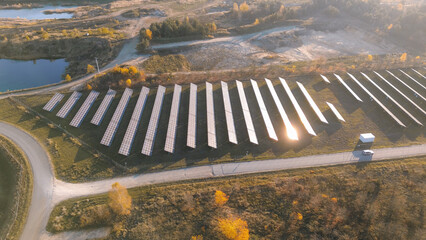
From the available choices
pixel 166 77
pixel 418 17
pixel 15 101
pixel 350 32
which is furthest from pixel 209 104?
pixel 418 17

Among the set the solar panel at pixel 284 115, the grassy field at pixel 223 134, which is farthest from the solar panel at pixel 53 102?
the solar panel at pixel 284 115

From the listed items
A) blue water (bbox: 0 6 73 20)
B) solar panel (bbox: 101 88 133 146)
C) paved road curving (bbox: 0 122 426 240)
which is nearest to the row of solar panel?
solar panel (bbox: 101 88 133 146)

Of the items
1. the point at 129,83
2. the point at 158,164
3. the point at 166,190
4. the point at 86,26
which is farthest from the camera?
the point at 86,26

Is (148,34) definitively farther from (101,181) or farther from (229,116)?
(101,181)

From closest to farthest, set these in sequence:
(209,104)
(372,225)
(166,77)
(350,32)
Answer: (372,225) < (209,104) < (166,77) < (350,32)

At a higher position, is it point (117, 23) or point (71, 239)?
point (117, 23)

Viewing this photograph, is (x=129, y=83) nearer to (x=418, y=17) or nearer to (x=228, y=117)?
(x=228, y=117)

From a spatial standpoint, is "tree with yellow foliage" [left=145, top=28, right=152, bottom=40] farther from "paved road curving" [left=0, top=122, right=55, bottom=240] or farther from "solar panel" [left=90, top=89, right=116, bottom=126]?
"paved road curving" [left=0, top=122, right=55, bottom=240]
